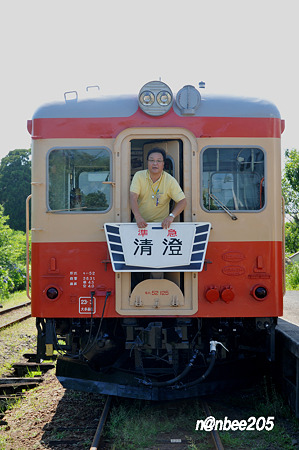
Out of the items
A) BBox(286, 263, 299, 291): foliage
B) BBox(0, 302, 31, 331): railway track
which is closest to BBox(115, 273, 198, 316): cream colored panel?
BBox(0, 302, 31, 331): railway track

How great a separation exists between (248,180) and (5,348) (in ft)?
19.7

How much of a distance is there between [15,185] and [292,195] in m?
Answer: 28.3

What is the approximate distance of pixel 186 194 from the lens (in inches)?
243

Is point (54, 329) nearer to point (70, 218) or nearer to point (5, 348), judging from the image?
point (70, 218)

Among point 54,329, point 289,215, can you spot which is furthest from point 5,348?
point 289,215

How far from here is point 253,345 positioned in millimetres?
6652

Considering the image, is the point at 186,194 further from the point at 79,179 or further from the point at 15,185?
the point at 15,185

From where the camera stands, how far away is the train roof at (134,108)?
20.4ft

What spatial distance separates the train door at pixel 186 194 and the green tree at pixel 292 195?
19249 millimetres

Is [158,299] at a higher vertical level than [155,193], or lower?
lower

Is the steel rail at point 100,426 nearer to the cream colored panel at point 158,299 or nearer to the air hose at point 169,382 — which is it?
the air hose at point 169,382

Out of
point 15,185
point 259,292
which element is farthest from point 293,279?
point 15,185

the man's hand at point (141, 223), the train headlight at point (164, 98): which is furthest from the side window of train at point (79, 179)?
the train headlight at point (164, 98)

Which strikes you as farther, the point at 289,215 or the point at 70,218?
the point at 289,215
